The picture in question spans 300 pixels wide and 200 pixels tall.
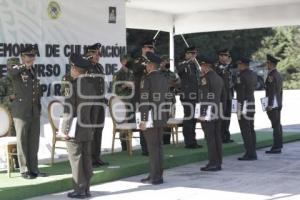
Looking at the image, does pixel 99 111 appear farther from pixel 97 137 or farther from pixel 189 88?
pixel 189 88

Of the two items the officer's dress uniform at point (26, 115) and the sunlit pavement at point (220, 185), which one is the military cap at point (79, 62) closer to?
the officer's dress uniform at point (26, 115)

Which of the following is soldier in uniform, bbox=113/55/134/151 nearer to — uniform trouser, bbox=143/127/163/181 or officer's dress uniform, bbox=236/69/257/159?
officer's dress uniform, bbox=236/69/257/159

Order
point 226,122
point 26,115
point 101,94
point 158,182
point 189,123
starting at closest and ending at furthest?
point 26,115 → point 158,182 → point 101,94 → point 189,123 → point 226,122

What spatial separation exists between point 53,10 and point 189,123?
3057 millimetres

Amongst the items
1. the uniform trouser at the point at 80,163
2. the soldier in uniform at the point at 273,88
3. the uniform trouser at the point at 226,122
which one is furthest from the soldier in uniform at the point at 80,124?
the soldier in uniform at the point at 273,88

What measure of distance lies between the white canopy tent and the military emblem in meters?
3.38

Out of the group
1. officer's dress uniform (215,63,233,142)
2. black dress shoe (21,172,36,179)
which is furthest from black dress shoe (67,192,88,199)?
officer's dress uniform (215,63,233,142)

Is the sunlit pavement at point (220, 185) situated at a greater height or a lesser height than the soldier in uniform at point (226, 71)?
lesser

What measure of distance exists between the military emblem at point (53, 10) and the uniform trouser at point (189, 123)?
272cm

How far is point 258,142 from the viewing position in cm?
1239

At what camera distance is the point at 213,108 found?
30.7ft

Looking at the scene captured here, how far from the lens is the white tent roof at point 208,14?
14109 mm

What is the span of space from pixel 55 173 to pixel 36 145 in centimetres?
51

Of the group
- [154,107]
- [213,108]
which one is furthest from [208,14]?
[154,107]
